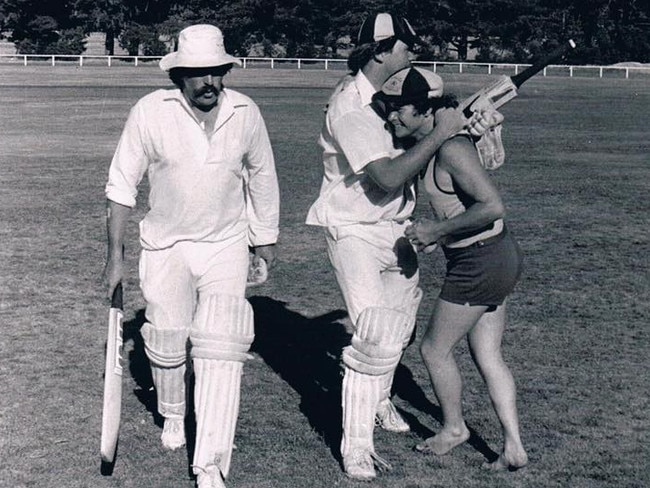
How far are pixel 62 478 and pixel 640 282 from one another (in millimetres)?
6410

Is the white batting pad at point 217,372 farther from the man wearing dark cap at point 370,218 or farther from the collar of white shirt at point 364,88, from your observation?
the collar of white shirt at point 364,88

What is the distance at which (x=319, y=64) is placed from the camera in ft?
251

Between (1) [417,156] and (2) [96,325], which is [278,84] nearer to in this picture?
(2) [96,325]

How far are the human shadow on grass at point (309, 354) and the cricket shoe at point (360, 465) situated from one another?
355 mm

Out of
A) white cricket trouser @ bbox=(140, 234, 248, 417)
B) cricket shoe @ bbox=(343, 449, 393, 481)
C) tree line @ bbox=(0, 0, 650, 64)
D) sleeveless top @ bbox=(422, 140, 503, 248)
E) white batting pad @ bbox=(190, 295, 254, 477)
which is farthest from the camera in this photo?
tree line @ bbox=(0, 0, 650, 64)

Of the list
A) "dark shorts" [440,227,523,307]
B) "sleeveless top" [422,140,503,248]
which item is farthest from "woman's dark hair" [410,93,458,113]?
"dark shorts" [440,227,523,307]

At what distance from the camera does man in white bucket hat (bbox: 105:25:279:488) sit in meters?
5.51

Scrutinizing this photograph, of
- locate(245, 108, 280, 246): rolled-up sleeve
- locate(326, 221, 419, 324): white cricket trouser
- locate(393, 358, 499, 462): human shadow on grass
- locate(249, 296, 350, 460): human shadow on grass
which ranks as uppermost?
locate(245, 108, 280, 246): rolled-up sleeve

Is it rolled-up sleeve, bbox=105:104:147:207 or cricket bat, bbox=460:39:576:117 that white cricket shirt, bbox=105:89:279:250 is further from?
cricket bat, bbox=460:39:576:117

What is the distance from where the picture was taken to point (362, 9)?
292ft

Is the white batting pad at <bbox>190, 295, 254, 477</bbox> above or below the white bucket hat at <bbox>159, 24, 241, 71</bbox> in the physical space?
below

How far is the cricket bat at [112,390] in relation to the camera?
5.67 m

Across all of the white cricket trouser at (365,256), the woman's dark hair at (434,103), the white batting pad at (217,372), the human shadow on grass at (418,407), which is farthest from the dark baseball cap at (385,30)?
the human shadow on grass at (418,407)

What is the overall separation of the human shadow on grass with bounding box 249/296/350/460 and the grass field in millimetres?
18
